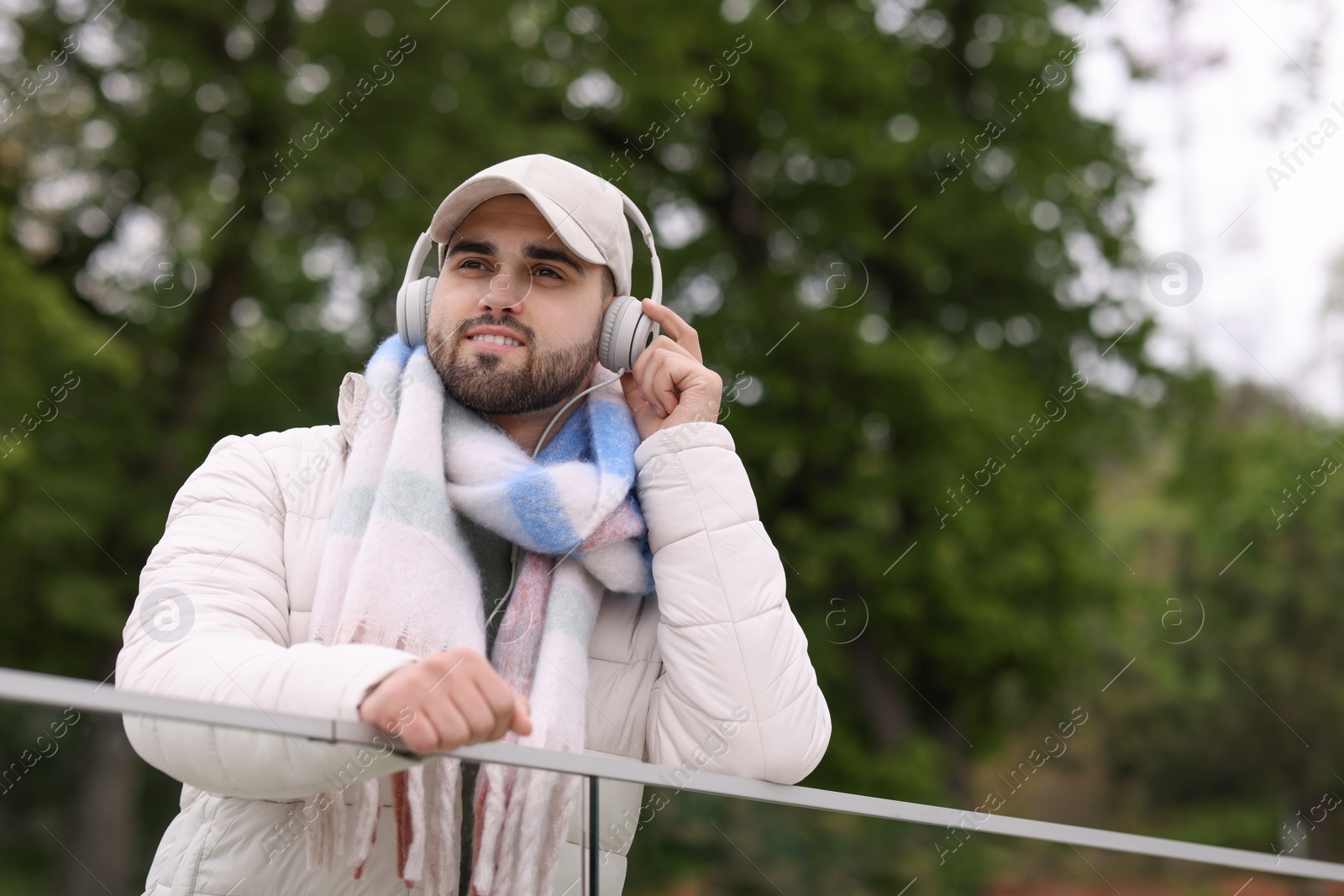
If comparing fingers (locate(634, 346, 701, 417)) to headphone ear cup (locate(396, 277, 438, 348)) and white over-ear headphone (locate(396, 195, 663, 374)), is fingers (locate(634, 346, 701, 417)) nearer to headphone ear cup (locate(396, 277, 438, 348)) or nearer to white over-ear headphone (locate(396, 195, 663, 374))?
white over-ear headphone (locate(396, 195, 663, 374))

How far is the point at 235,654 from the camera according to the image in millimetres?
1517

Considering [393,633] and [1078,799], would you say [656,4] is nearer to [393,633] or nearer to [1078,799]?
[393,633]

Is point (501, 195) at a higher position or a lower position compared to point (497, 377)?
higher

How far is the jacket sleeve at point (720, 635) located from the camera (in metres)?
1.85

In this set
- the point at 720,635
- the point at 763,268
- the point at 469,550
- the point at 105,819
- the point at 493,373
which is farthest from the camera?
the point at 763,268

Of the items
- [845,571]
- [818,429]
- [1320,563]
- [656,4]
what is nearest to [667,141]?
[656,4]

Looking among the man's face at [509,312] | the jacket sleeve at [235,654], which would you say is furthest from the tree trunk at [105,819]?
the man's face at [509,312]

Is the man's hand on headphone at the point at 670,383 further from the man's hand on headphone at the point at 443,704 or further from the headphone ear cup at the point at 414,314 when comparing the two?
the man's hand on headphone at the point at 443,704

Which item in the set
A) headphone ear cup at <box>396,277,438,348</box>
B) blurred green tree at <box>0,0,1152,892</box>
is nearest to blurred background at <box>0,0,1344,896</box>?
blurred green tree at <box>0,0,1152,892</box>

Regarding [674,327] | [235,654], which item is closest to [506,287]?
[674,327]

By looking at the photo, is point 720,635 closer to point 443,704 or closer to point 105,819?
point 443,704

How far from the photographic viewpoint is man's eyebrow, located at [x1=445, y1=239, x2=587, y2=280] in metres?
2.15

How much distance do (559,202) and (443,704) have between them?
1084 mm

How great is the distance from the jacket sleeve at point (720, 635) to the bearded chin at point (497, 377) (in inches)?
10.2
